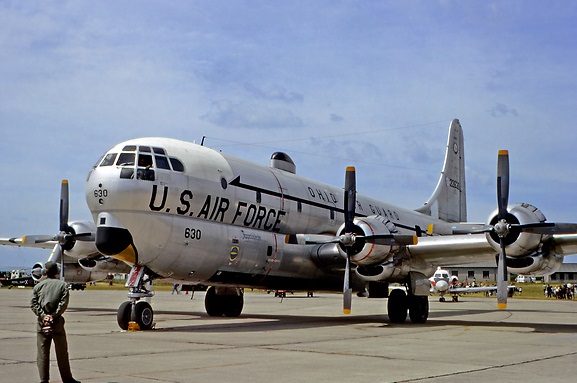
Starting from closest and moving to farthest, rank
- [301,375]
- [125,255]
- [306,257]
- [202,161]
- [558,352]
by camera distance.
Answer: [301,375]
[558,352]
[125,255]
[202,161]
[306,257]

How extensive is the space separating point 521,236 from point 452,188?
16349 mm

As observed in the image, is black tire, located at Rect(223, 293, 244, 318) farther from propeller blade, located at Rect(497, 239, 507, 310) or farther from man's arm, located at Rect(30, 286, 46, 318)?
man's arm, located at Rect(30, 286, 46, 318)

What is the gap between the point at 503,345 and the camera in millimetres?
13055

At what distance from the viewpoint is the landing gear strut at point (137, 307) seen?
50.8 ft

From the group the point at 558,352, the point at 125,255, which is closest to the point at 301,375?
the point at 558,352

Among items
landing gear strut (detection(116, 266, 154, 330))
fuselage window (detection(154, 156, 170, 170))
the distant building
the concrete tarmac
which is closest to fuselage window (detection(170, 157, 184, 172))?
fuselage window (detection(154, 156, 170, 170))

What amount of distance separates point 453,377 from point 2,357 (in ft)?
22.6

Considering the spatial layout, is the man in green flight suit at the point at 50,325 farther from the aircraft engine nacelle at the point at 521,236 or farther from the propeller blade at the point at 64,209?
the propeller blade at the point at 64,209

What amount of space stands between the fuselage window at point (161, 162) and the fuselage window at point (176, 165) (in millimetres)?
172

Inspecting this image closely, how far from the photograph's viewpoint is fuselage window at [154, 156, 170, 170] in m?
16.3

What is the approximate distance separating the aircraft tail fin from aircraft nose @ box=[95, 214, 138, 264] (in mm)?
17587

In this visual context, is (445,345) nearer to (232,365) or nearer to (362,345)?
(362,345)

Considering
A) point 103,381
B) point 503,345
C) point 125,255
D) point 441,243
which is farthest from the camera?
point 441,243

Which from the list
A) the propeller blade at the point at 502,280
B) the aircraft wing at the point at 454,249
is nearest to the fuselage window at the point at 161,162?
the aircraft wing at the point at 454,249
